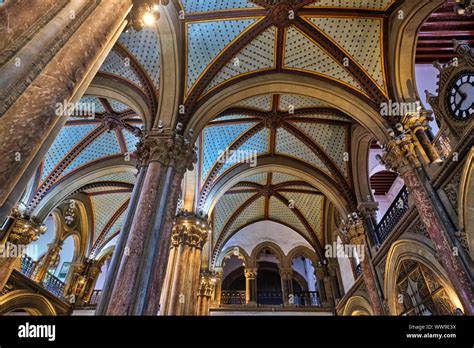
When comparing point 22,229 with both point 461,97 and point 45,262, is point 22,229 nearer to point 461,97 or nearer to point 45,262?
point 45,262

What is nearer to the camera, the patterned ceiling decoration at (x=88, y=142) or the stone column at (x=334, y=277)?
the patterned ceiling decoration at (x=88, y=142)

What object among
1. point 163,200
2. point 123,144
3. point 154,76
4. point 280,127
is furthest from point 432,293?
point 123,144

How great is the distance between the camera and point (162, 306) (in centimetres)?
684

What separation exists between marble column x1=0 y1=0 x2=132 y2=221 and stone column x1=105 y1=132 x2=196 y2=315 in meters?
2.29

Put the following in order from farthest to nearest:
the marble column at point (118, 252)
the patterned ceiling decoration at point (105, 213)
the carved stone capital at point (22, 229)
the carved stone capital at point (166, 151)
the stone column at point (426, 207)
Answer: the patterned ceiling decoration at point (105, 213) → the carved stone capital at point (22, 229) → the carved stone capital at point (166, 151) → the stone column at point (426, 207) → the marble column at point (118, 252)

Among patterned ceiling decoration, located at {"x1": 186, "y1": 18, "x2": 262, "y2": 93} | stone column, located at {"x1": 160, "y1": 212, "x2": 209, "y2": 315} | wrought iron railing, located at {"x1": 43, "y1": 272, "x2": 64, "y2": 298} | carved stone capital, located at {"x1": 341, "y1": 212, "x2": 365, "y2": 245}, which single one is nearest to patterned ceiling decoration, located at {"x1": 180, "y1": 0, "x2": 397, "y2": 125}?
patterned ceiling decoration, located at {"x1": 186, "y1": 18, "x2": 262, "y2": 93}

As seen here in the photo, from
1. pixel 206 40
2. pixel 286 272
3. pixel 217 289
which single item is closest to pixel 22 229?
pixel 217 289

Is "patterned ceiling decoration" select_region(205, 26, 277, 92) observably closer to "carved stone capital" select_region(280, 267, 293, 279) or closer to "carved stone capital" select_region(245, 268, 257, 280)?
"carved stone capital" select_region(245, 268, 257, 280)

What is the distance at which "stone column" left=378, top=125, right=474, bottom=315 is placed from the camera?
423cm

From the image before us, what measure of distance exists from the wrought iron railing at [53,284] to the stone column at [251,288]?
7.38 meters

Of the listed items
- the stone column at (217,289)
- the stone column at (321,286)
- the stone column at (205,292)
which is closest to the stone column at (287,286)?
the stone column at (321,286)

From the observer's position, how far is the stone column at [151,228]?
4023 millimetres

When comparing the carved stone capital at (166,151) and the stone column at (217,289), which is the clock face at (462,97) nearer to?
the carved stone capital at (166,151)
